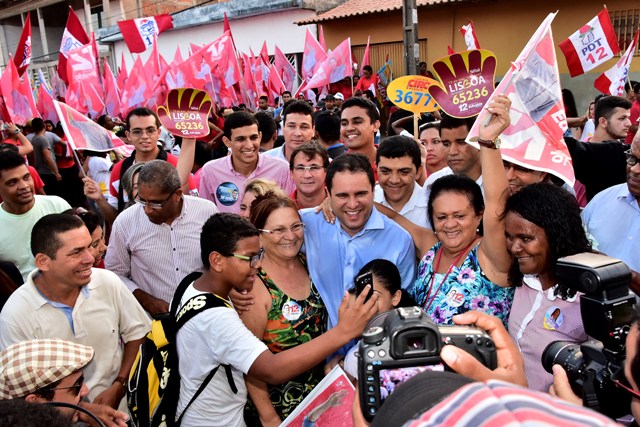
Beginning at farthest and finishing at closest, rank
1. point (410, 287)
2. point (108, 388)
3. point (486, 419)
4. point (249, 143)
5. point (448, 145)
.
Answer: point (249, 143), point (448, 145), point (410, 287), point (108, 388), point (486, 419)

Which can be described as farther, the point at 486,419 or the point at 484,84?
the point at 484,84

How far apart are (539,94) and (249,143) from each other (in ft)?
7.32

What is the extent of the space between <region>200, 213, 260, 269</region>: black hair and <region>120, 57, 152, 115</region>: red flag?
343 inches

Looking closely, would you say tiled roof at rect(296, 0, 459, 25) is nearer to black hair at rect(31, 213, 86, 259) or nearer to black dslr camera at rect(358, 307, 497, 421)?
black hair at rect(31, 213, 86, 259)

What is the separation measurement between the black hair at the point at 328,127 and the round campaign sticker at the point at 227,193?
1.36 meters

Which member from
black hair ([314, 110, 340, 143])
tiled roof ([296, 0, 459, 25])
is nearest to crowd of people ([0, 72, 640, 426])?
black hair ([314, 110, 340, 143])

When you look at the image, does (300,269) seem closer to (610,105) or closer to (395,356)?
(395,356)

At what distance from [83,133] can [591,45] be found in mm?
6226

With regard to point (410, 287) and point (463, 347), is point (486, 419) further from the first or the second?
point (410, 287)

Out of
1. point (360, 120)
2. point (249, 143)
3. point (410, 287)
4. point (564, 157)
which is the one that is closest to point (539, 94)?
point (564, 157)

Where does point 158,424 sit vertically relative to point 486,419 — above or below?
below

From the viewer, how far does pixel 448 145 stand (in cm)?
377

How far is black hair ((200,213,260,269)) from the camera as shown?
7.05 ft

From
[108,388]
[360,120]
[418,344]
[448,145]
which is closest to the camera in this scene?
[418,344]
